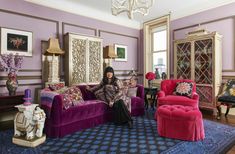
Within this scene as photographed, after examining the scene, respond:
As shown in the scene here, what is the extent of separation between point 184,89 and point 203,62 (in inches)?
37.3

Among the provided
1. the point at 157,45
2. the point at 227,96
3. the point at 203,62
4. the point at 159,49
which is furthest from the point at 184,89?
the point at 157,45

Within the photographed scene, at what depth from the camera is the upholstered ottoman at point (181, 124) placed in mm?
2283

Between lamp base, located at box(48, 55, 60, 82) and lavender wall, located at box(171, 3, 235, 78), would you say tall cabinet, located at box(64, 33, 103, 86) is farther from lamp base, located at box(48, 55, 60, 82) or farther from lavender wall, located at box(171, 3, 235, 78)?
lavender wall, located at box(171, 3, 235, 78)

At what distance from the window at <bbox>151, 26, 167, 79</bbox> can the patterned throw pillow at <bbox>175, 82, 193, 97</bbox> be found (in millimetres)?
1668

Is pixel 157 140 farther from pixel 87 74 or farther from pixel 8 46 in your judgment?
pixel 8 46

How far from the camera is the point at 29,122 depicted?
2.24m

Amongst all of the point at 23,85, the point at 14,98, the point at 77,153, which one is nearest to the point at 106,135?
the point at 77,153

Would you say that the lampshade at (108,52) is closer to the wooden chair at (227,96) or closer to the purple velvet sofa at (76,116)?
the purple velvet sofa at (76,116)

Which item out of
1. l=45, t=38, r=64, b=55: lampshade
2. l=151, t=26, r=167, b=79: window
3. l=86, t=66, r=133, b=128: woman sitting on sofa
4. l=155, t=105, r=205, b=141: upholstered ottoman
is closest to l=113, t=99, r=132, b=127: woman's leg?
l=86, t=66, r=133, b=128: woman sitting on sofa

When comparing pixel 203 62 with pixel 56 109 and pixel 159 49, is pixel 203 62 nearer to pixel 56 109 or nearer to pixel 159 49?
pixel 159 49

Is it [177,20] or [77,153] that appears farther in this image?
[177,20]

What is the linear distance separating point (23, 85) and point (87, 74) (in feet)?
4.49

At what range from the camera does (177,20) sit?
4.66 meters

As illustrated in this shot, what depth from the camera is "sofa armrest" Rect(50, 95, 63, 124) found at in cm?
243
